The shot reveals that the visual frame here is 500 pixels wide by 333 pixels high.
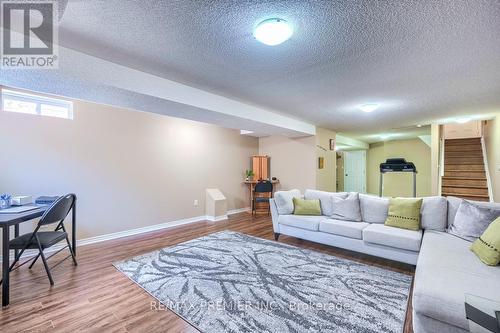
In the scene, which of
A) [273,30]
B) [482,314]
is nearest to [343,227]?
[482,314]

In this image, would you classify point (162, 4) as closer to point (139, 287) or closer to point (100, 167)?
point (139, 287)

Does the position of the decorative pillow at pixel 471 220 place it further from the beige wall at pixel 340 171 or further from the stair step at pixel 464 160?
the beige wall at pixel 340 171

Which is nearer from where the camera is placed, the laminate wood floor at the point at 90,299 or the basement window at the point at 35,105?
the laminate wood floor at the point at 90,299

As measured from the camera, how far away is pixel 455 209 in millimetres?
2762

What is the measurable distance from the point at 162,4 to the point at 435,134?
6.46 metres

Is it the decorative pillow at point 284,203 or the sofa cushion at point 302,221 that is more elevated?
the decorative pillow at point 284,203

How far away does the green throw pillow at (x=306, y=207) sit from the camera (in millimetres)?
3747

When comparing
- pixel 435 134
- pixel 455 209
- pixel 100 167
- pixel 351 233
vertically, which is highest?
pixel 435 134

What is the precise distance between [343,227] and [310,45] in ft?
8.04

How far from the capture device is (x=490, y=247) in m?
1.88

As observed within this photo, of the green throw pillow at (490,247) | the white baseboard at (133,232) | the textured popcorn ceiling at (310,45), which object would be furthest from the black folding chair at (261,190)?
the green throw pillow at (490,247)

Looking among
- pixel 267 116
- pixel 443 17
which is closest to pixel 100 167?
pixel 267 116

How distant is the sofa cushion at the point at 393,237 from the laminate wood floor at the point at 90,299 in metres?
0.33

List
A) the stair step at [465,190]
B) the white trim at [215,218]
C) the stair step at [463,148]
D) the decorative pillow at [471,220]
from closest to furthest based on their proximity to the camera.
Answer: the decorative pillow at [471,220]
the stair step at [465,190]
the white trim at [215,218]
the stair step at [463,148]
